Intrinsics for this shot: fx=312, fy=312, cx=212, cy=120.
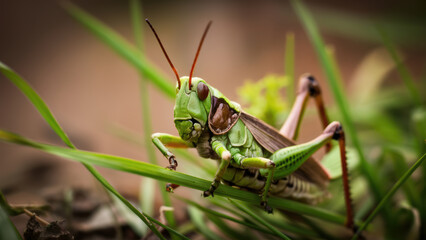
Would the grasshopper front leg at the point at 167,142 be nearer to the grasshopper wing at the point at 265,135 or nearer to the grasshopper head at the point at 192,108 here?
the grasshopper head at the point at 192,108

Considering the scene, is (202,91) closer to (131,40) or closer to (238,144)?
(238,144)

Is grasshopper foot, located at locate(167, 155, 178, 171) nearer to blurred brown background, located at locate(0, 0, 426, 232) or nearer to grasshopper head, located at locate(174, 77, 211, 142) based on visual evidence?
grasshopper head, located at locate(174, 77, 211, 142)

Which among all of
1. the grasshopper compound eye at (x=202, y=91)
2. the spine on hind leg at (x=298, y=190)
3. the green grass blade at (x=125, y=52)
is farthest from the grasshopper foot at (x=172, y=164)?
the green grass blade at (x=125, y=52)

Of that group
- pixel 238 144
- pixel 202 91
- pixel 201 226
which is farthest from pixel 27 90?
pixel 201 226

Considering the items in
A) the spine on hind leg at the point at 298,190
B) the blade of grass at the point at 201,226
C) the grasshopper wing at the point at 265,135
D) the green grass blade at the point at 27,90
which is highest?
the green grass blade at the point at 27,90

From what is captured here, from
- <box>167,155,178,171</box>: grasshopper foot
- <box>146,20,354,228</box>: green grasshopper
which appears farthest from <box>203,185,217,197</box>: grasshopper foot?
<box>167,155,178,171</box>: grasshopper foot
